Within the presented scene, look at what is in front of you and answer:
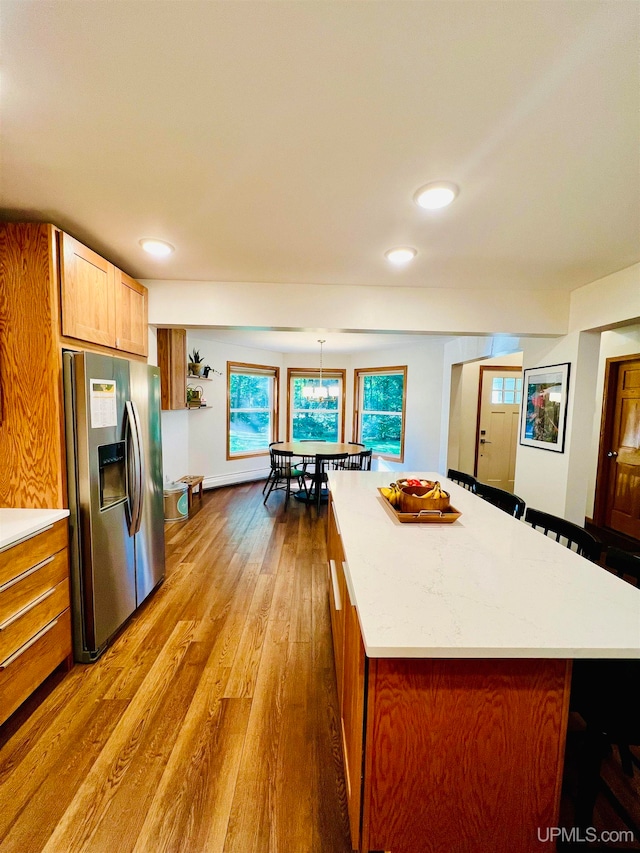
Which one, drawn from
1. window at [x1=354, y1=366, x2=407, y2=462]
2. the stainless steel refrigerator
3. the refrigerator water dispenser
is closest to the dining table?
window at [x1=354, y1=366, x2=407, y2=462]

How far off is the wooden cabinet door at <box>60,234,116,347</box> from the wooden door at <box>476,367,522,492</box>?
16.5ft

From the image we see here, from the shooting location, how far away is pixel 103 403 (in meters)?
1.86

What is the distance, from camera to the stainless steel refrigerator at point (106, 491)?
1758 mm

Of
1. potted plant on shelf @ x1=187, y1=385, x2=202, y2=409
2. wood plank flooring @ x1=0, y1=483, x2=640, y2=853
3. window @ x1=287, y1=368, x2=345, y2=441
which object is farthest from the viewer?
window @ x1=287, y1=368, x2=345, y2=441

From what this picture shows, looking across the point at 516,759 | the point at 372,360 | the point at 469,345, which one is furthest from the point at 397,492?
the point at 372,360

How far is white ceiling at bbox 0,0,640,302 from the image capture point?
854 mm

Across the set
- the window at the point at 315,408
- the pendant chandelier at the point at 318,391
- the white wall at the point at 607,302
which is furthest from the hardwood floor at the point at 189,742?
the pendant chandelier at the point at 318,391

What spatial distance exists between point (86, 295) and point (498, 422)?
5.51 m

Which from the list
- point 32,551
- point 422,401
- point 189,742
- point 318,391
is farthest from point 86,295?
point 318,391

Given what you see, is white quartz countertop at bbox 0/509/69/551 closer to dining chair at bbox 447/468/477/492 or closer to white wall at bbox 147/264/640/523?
white wall at bbox 147/264/640/523

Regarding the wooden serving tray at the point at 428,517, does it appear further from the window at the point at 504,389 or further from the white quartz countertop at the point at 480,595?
the window at the point at 504,389

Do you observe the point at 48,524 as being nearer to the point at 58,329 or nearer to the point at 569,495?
the point at 58,329

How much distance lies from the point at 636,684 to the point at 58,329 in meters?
2.70

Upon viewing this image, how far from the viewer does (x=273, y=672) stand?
71.6 inches
